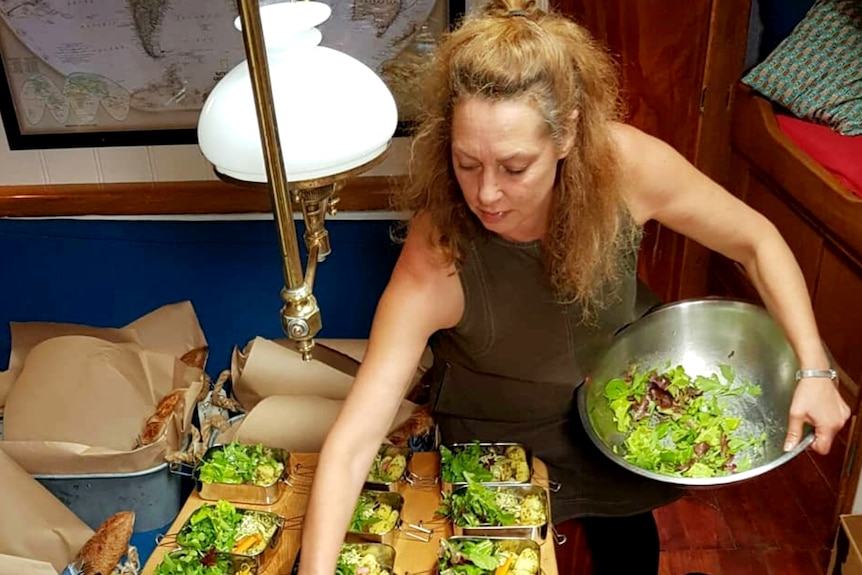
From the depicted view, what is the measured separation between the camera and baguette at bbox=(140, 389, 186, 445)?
1.49m

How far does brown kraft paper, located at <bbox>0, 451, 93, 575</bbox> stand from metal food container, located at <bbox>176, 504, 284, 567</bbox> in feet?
0.79

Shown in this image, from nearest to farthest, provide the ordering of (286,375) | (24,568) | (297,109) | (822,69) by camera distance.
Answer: (297,109) → (24,568) → (286,375) → (822,69)

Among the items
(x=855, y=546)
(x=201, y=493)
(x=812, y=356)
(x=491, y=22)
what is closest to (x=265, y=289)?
(x=201, y=493)

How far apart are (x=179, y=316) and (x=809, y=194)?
1.39m

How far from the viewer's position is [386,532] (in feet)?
3.84

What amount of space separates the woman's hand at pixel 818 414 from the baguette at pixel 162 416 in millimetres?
1025

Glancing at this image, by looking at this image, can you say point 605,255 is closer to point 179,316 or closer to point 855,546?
point 855,546

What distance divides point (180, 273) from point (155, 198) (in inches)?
6.9

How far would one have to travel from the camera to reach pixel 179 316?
1788mm

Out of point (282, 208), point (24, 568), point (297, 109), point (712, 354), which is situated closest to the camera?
point (282, 208)

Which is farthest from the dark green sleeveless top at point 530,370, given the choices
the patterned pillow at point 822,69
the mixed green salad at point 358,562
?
the patterned pillow at point 822,69

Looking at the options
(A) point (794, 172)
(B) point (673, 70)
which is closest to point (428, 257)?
(B) point (673, 70)

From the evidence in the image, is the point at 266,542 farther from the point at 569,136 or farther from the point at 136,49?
the point at 136,49

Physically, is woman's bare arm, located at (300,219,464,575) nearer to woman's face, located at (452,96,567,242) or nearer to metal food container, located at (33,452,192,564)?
woman's face, located at (452,96,567,242)
